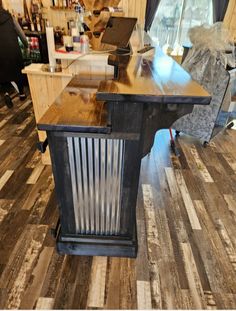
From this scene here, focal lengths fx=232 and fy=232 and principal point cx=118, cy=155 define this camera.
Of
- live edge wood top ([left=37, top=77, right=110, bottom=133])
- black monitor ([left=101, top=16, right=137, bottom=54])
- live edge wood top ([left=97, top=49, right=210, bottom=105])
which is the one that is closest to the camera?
live edge wood top ([left=97, top=49, right=210, bottom=105])

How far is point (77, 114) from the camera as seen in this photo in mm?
1114

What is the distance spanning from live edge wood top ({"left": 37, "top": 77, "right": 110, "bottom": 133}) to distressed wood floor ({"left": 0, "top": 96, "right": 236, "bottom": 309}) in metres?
0.92

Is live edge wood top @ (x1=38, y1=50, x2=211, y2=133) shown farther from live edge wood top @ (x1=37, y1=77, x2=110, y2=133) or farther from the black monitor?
the black monitor

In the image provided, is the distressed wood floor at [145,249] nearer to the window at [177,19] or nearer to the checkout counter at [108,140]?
the checkout counter at [108,140]

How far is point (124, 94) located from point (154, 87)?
152mm

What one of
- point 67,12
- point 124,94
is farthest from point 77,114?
point 67,12

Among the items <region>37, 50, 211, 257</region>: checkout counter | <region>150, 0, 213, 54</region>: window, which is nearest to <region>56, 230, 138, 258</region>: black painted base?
<region>37, 50, 211, 257</region>: checkout counter

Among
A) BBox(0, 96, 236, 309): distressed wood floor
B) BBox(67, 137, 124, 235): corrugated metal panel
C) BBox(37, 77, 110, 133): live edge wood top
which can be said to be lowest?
BBox(0, 96, 236, 309): distressed wood floor

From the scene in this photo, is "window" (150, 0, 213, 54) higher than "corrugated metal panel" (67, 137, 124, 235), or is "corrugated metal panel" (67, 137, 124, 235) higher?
"window" (150, 0, 213, 54)

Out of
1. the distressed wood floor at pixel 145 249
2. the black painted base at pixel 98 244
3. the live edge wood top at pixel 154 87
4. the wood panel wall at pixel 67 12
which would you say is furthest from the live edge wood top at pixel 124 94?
the wood panel wall at pixel 67 12

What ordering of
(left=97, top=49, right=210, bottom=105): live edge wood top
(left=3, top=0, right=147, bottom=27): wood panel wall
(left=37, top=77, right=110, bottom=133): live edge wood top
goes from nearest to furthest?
(left=97, top=49, right=210, bottom=105): live edge wood top < (left=37, top=77, right=110, bottom=133): live edge wood top < (left=3, top=0, right=147, bottom=27): wood panel wall

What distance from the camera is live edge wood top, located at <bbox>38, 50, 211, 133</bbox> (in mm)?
896

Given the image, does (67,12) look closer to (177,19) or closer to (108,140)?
(177,19)

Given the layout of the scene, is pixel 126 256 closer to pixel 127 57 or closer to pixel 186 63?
pixel 127 57
